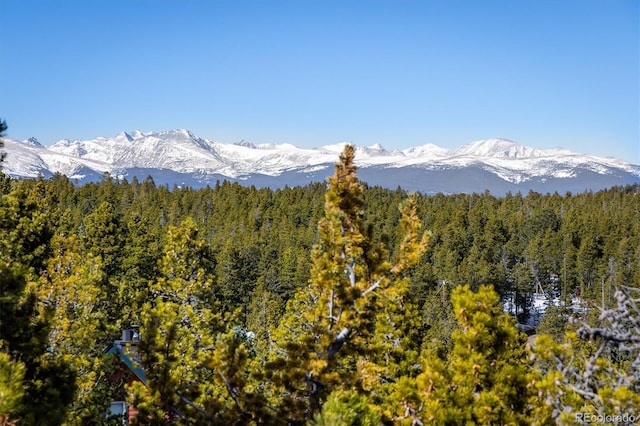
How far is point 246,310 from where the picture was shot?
6731cm

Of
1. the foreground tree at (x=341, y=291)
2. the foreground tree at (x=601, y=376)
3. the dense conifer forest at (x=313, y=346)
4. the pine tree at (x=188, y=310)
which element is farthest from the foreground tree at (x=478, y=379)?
the pine tree at (x=188, y=310)

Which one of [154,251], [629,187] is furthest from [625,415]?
[629,187]

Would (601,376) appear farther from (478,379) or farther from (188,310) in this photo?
(188,310)

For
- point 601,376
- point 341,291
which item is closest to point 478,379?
point 601,376

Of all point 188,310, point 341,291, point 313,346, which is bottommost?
point 188,310

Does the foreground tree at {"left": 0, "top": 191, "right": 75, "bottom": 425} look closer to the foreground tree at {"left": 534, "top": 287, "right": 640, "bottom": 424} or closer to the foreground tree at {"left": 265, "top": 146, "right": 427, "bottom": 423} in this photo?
the foreground tree at {"left": 265, "top": 146, "right": 427, "bottom": 423}

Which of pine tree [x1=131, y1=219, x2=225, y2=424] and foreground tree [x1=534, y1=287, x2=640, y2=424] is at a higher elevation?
foreground tree [x1=534, y1=287, x2=640, y2=424]

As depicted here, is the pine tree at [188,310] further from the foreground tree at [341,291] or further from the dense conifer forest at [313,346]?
the foreground tree at [341,291]

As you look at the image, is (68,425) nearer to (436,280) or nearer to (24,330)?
(24,330)

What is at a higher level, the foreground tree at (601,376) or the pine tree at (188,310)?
the foreground tree at (601,376)

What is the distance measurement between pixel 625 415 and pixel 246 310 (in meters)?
62.7

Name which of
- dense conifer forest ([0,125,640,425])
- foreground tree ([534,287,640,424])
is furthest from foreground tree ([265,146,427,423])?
foreground tree ([534,287,640,424])

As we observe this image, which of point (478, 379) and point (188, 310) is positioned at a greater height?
point (478, 379)

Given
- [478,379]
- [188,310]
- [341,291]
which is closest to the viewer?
[478,379]
